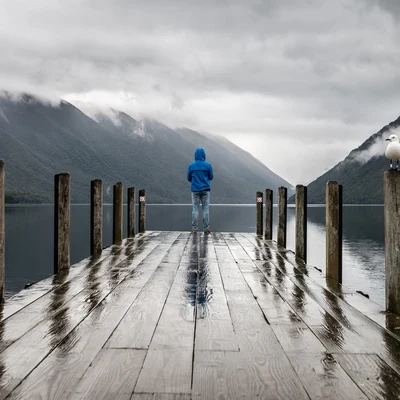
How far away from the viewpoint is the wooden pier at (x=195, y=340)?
2350 mm

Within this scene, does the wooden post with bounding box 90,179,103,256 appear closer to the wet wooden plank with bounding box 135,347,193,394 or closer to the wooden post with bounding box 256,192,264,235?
the wooden post with bounding box 256,192,264,235

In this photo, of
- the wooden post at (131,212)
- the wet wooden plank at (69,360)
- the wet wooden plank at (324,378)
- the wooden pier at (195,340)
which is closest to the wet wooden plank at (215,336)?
the wooden pier at (195,340)

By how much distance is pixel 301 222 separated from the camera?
851cm

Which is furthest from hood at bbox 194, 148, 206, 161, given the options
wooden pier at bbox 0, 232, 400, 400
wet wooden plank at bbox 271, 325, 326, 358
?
wet wooden plank at bbox 271, 325, 326, 358

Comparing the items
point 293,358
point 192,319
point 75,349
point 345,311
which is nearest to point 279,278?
point 345,311

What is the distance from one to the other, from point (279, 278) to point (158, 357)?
3.23 metres

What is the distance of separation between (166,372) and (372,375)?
3.80ft

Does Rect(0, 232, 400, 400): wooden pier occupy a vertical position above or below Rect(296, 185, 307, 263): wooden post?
below

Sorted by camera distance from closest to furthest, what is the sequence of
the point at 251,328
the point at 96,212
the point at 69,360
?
the point at 69,360 < the point at 251,328 < the point at 96,212

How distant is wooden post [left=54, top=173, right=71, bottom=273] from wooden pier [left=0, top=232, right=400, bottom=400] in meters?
0.85

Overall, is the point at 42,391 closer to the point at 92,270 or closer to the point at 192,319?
the point at 192,319

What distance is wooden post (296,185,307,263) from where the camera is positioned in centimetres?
830

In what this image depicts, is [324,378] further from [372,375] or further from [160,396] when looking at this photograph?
[160,396]

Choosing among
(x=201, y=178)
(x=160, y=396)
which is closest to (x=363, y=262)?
(x=201, y=178)
